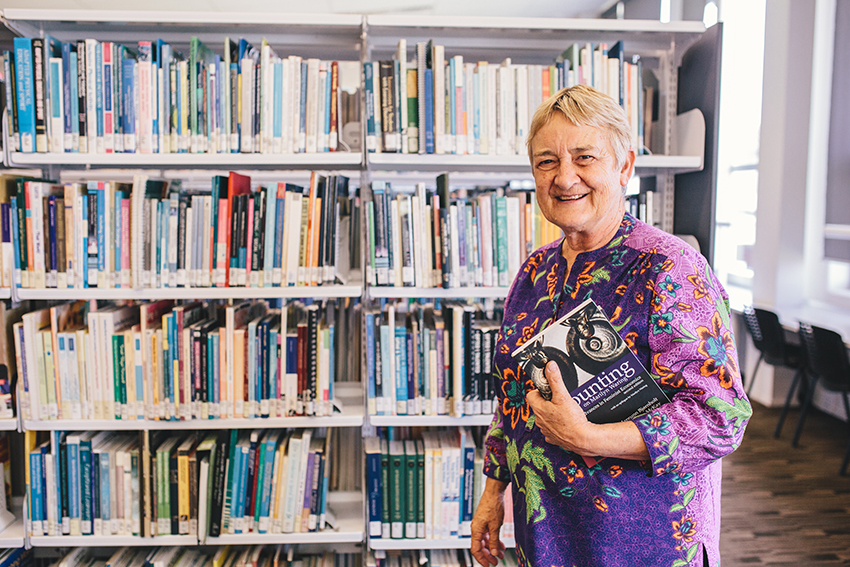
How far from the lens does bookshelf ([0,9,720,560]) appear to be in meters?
1.82

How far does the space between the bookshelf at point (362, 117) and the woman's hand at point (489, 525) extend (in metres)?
0.58

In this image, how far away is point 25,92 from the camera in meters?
1.78

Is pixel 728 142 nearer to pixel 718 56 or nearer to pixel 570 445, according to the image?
pixel 718 56

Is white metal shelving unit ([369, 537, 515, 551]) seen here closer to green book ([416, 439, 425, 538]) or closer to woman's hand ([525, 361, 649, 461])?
green book ([416, 439, 425, 538])

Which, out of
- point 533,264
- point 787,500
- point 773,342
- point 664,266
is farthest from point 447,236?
point 773,342

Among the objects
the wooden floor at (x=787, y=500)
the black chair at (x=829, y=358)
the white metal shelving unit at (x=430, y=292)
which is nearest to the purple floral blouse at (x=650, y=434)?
the white metal shelving unit at (x=430, y=292)

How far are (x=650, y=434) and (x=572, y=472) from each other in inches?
8.0

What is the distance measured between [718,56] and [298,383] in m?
1.84

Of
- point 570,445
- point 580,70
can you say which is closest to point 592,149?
point 570,445

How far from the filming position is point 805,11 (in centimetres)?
433

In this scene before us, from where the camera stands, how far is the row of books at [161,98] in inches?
70.4

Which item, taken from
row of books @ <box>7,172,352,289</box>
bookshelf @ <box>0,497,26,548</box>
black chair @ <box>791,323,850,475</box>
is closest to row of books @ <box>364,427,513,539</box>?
row of books @ <box>7,172,352,289</box>

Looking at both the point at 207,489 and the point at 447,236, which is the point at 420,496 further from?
the point at 447,236

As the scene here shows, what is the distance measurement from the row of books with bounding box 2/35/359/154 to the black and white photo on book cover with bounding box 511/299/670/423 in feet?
3.99
